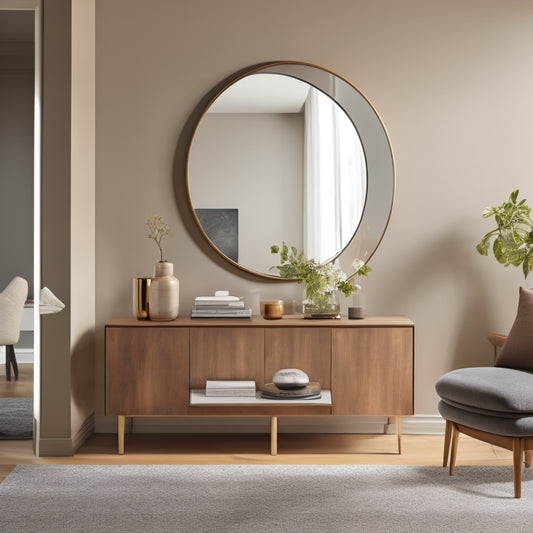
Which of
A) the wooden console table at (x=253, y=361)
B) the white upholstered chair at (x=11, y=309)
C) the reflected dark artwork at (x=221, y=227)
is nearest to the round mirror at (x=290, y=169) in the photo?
the reflected dark artwork at (x=221, y=227)

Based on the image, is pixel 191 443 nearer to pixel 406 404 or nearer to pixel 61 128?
pixel 406 404

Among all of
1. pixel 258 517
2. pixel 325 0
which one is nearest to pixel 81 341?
pixel 258 517

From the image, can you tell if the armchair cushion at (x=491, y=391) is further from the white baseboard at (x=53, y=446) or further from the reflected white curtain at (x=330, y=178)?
the white baseboard at (x=53, y=446)

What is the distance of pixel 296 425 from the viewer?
12.1ft

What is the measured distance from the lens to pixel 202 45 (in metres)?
3.62

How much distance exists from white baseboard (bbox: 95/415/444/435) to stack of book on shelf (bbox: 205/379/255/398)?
496 millimetres

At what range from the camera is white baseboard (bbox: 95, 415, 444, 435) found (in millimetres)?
3652

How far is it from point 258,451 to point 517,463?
49.9 inches

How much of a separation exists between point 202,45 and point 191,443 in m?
2.15

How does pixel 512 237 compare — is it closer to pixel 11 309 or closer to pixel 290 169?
pixel 290 169

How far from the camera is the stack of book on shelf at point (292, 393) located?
3.19m

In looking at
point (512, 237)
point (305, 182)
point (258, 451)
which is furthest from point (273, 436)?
point (512, 237)

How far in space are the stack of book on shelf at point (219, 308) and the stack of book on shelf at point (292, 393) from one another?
1.36 ft

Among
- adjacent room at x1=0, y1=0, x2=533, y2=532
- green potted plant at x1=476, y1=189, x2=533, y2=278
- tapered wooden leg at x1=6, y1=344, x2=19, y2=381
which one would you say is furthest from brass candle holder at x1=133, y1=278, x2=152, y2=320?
tapered wooden leg at x1=6, y1=344, x2=19, y2=381
